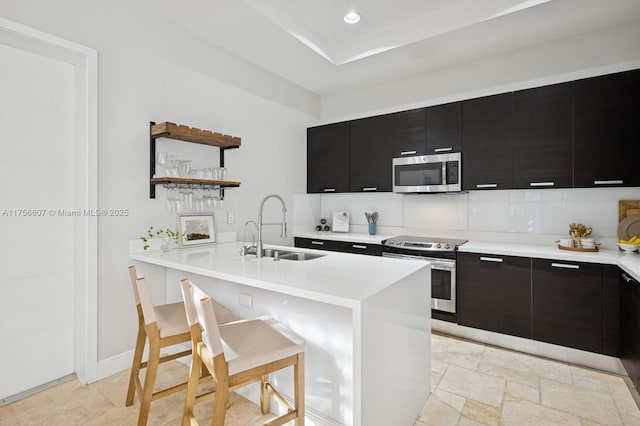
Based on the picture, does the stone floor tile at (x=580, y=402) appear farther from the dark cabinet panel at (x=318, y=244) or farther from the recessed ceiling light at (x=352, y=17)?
the recessed ceiling light at (x=352, y=17)

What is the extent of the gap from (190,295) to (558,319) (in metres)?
2.75

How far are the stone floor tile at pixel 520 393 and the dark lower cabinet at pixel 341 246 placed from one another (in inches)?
62.7

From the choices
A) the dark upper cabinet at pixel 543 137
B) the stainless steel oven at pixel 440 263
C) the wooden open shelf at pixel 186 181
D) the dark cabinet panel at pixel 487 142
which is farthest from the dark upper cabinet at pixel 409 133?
the wooden open shelf at pixel 186 181

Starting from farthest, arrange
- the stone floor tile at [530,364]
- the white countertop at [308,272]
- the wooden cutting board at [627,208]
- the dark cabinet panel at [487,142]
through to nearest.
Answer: the dark cabinet panel at [487,142] < the wooden cutting board at [627,208] < the stone floor tile at [530,364] < the white countertop at [308,272]

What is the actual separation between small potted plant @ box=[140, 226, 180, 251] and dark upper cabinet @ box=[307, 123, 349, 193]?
2.04m

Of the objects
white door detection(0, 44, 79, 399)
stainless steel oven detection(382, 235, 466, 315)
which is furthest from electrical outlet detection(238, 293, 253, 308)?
stainless steel oven detection(382, 235, 466, 315)

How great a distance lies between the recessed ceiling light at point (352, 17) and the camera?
2.80 m

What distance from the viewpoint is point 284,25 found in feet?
9.33

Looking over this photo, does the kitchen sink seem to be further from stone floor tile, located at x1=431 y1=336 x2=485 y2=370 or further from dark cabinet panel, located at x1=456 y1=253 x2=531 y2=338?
dark cabinet panel, located at x1=456 y1=253 x2=531 y2=338

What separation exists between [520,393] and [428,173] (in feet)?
6.73

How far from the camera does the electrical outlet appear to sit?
206 centimetres

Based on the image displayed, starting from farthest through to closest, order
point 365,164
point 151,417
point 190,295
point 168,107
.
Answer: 1. point 365,164
2. point 168,107
3. point 151,417
4. point 190,295

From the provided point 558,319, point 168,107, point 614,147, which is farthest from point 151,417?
point 614,147

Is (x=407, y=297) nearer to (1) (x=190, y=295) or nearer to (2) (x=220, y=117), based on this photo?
(1) (x=190, y=295)
